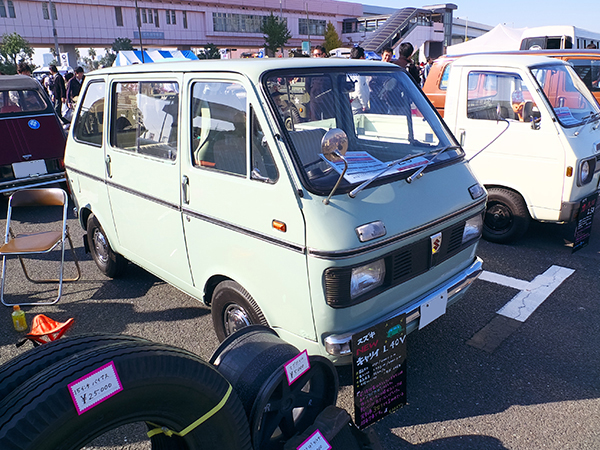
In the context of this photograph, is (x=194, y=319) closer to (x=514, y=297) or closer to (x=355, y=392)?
(x=355, y=392)

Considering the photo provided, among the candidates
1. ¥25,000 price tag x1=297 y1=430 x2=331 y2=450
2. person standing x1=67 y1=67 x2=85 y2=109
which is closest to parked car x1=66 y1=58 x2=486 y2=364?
¥25,000 price tag x1=297 y1=430 x2=331 y2=450

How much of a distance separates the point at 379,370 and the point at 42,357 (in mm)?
1658

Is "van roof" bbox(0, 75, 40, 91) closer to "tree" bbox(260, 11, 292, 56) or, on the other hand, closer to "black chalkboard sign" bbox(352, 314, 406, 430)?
"black chalkboard sign" bbox(352, 314, 406, 430)

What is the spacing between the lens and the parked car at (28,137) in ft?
23.2

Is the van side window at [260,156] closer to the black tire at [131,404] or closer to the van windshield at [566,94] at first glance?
the black tire at [131,404]

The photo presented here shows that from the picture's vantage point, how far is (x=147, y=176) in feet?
11.7

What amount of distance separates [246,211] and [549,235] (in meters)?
4.46

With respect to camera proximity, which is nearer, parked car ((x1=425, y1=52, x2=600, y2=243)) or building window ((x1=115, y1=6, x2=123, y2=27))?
parked car ((x1=425, y1=52, x2=600, y2=243))

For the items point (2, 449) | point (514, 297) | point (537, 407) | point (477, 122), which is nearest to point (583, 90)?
point (477, 122)

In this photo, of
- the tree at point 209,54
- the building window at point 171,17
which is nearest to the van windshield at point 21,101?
the tree at point 209,54

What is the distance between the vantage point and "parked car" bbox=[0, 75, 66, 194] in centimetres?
709

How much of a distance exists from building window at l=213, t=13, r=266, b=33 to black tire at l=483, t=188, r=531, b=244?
68.4 metres

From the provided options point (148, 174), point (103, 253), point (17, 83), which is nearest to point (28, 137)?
point (17, 83)

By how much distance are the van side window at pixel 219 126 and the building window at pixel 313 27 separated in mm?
79079
